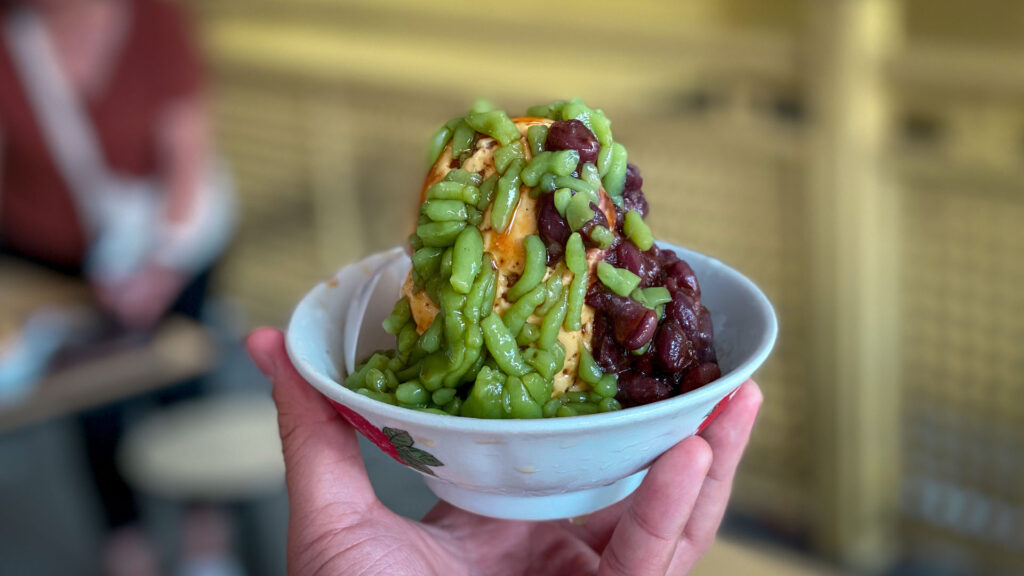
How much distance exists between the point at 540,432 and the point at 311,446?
32 cm

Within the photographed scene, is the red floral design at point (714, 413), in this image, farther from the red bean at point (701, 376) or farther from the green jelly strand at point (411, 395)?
the green jelly strand at point (411, 395)

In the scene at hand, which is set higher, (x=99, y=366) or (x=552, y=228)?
(x=552, y=228)

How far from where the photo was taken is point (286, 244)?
13.2 ft

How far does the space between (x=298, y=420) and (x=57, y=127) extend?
184cm

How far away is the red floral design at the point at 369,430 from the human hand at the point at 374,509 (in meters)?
0.06

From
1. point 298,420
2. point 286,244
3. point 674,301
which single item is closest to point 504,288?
point 674,301

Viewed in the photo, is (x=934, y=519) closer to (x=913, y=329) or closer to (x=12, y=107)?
(x=913, y=329)

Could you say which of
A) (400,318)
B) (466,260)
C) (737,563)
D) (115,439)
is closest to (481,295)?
(466,260)

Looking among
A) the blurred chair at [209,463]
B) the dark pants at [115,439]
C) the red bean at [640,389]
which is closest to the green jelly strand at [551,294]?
the red bean at [640,389]

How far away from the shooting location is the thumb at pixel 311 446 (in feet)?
3.11

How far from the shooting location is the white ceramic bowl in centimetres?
77

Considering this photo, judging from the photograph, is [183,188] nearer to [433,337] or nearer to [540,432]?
[433,337]

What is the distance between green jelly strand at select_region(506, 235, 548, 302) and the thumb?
25cm

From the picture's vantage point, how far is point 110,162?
2.56 m
